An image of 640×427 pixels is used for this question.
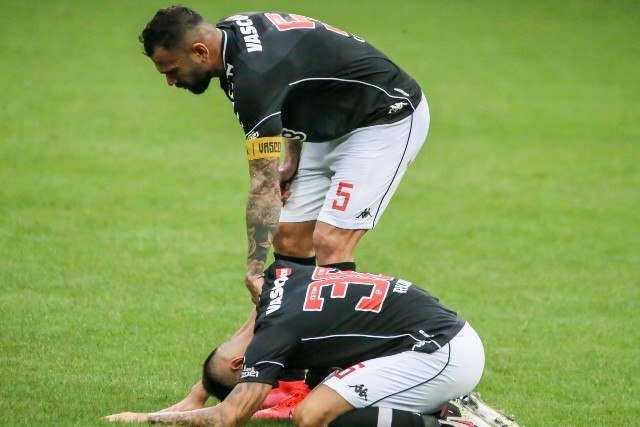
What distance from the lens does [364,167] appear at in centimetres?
682

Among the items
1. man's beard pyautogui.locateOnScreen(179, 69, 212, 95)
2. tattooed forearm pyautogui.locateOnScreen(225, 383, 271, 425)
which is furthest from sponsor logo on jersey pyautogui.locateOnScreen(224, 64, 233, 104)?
tattooed forearm pyautogui.locateOnScreen(225, 383, 271, 425)

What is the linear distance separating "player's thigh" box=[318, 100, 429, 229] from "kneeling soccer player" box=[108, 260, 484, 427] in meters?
1.14

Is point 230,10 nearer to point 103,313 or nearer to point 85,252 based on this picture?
point 85,252

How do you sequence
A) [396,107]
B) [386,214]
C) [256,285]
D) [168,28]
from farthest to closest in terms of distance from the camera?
→ [386,214]
[396,107]
[168,28]
[256,285]

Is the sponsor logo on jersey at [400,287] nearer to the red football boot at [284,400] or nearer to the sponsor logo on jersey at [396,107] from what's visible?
the red football boot at [284,400]

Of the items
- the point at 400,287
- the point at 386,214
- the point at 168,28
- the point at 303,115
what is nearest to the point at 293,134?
the point at 303,115

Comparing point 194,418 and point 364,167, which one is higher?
point 364,167

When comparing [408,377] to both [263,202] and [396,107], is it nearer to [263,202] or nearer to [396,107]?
[263,202]

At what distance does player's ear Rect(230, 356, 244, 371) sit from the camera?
6.03 m

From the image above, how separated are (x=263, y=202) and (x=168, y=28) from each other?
114 cm

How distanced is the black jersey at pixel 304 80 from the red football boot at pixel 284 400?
1.55 meters

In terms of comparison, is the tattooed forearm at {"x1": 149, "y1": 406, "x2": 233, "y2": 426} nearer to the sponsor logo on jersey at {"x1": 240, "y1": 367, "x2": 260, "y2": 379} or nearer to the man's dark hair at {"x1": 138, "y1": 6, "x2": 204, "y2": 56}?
the sponsor logo on jersey at {"x1": 240, "y1": 367, "x2": 260, "y2": 379}

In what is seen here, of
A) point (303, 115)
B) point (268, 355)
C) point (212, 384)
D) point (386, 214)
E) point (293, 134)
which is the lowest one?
point (386, 214)

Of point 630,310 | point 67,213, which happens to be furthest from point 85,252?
point 630,310
